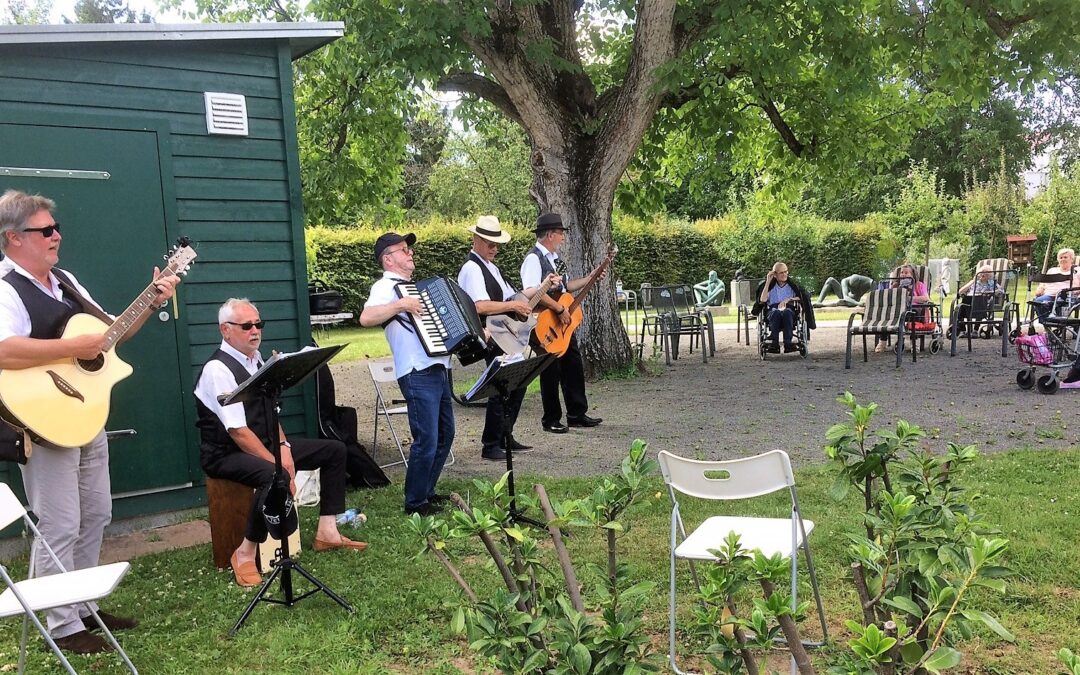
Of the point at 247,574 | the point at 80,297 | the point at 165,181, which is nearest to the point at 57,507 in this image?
the point at 80,297

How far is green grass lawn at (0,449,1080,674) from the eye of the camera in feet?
11.4

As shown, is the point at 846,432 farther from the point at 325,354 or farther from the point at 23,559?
the point at 23,559

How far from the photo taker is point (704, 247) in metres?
25.9

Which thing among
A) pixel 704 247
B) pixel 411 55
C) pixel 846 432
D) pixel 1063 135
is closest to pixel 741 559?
pixel 846 432

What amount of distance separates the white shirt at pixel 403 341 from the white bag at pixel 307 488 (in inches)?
50.2

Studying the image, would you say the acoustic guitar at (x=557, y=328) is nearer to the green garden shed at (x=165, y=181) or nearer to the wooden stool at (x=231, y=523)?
the green garden shed at (x=165, y=181)

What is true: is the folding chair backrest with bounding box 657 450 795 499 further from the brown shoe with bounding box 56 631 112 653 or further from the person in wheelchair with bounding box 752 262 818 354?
the person in wheelchair with bounding box 752 262 818 354

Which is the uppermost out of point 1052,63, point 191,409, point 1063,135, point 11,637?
point 1063,135

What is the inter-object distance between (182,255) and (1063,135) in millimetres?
47988

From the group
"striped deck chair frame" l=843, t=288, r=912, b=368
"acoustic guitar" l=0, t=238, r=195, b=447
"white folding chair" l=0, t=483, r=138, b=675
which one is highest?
"acoustic guitar" l=0, t=238, r=195, b=447

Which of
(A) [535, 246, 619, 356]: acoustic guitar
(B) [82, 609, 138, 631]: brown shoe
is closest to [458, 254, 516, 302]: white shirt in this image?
(A) [535, 246, 619, 356]: acoustic guitar

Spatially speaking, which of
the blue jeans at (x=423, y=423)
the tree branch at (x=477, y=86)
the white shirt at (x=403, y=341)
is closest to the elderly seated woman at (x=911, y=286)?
the tree branch at (x=477, y=86)

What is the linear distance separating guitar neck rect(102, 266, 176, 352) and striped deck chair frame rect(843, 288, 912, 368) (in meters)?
9.22

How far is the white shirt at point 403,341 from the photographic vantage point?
5.07 meters
